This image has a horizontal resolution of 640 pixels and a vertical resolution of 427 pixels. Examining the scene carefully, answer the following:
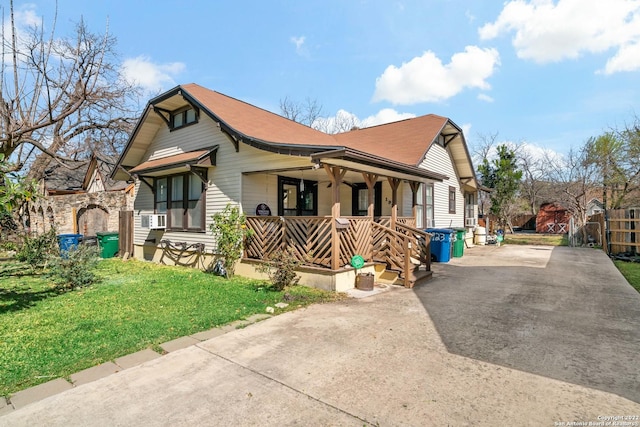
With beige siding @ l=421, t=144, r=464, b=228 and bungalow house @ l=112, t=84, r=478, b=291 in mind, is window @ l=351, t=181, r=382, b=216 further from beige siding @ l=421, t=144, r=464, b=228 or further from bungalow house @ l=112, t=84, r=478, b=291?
beige siding @ l=421, t=144, r=464, b=228

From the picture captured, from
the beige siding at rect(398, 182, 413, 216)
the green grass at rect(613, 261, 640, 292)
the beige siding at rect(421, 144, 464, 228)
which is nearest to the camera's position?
the green grass at rect(613, 261, 640, 292)

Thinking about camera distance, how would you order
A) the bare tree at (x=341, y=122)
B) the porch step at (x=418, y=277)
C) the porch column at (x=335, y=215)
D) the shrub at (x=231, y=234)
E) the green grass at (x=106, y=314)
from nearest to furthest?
the green grass at (x=106, y=314) → the porch column at (x=335, y=215) → the porch step at (x=418, y=277) → the shrub at (x=231, y=234) → the bare tree at (x=341, y=122)

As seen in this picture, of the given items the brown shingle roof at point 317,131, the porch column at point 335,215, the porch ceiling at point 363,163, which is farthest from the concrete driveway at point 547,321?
the brown shingle roof at point 317,131

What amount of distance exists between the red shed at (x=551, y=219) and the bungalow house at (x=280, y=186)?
23.3 meters

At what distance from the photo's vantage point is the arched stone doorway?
1592 cm

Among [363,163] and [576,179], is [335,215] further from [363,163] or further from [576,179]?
[576,179]

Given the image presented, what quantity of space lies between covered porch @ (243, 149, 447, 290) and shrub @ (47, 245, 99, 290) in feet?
11.3

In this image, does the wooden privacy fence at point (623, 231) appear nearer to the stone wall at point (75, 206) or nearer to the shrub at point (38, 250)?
the shrub at point (38, 250)

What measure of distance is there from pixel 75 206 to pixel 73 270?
1044 cm

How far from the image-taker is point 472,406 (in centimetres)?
277

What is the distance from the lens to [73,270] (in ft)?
23.2

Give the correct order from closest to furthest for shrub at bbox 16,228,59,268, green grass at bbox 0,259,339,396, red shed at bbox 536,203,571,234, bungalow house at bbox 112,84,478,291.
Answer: green grass at bbox 0,259,339,396 → bungalow house at bbox 112,84,478,291 → shrub at bbox 16,228,59,268 → red shed at bbox 536,203,571,234

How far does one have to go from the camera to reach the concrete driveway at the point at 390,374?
267 cm

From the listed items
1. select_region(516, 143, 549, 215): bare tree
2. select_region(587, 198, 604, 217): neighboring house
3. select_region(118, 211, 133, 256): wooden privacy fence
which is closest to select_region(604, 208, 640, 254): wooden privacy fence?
select_region(118, 211, 133, 256): wooden privacy fence
